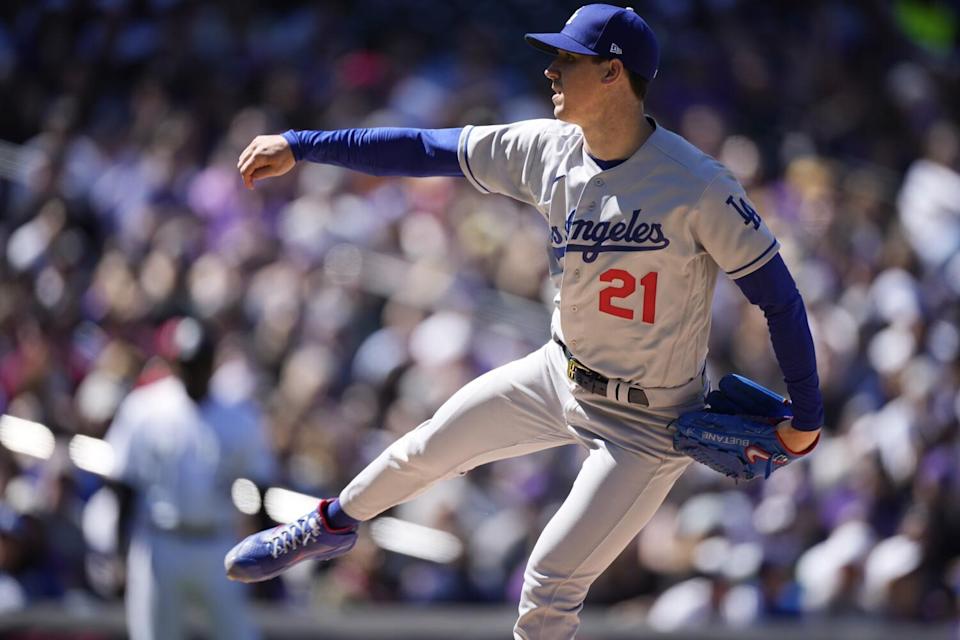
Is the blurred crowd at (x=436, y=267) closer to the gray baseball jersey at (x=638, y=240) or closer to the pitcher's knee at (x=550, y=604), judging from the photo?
the pitcher's knee at (x=550, y=604)

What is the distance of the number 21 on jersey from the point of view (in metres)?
4.35

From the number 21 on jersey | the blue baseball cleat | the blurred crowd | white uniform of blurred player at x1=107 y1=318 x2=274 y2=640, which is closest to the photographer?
the number 21 on jersey

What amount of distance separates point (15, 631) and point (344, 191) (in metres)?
3.84

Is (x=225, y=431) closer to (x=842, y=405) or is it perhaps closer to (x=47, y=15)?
(x=842, y=405)

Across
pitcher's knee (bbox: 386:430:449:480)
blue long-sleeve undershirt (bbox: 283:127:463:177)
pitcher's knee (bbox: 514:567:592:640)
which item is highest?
blue long-sleeve undershirt (bbox: 283:127:463:177)

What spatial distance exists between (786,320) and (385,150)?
130cm

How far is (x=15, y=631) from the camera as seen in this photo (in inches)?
312

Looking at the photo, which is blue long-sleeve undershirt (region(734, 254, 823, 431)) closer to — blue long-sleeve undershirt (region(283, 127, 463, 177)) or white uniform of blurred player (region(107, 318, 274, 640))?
blue long-sleeve undershirt (region(283, 127, 463, 177))

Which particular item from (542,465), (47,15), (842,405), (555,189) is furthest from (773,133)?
(555,189)

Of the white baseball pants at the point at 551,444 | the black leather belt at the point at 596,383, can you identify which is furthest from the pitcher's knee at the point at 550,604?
the black leather belt at the point at 596,383

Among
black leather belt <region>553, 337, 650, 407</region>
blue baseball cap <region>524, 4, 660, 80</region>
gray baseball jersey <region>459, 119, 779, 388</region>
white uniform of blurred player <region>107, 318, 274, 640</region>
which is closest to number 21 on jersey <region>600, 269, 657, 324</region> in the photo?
gray baseball jersey <region>459, 119, 779, 388</region>

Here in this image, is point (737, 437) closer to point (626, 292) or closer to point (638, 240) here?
point (626, 292)

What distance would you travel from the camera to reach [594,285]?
14.4 ft

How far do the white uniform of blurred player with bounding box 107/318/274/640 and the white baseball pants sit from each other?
2550 mm
